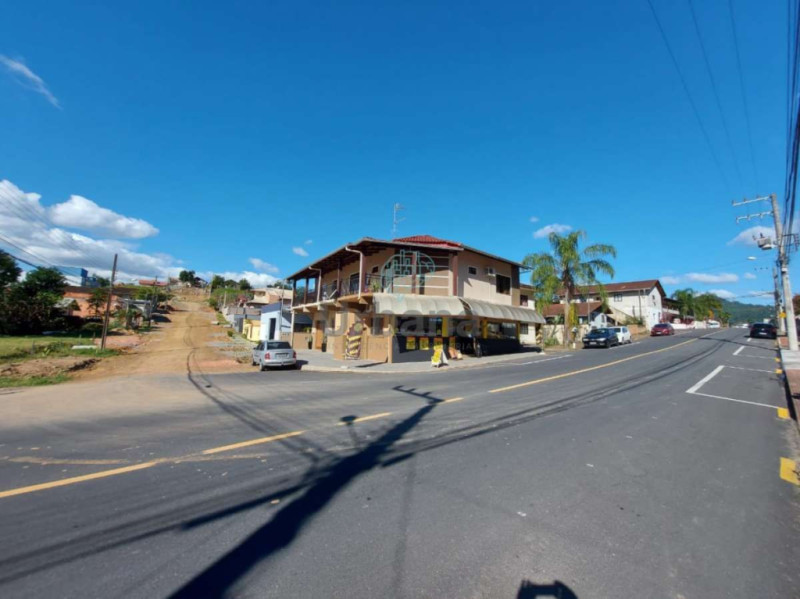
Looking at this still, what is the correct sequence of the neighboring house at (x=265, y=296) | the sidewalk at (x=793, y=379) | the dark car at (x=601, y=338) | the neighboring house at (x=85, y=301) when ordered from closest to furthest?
the sidewalk at (x=793, y=379), the dark car at (x=601, y=338), the neighboring house at (x=85, y=301), the neighboring house at (x=265, y=296)

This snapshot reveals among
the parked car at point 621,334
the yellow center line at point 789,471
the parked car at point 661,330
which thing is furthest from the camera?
the parked car at point 661,330

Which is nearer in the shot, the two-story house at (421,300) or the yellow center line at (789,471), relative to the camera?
the yellow center line at (789,471)

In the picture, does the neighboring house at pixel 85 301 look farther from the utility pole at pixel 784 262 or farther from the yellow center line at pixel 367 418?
the utility pole at pixel 784 262

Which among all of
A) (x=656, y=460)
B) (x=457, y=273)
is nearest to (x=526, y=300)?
(x=457, y=273)

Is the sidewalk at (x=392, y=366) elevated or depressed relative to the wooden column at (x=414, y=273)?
depressed

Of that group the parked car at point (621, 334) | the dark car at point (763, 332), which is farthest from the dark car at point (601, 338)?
the dark car at point (763, 332)

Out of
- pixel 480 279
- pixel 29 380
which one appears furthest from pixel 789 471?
pixel 29 380

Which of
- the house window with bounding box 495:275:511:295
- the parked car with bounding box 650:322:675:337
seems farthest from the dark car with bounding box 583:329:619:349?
the parked car with bounding box 650:322:675:337

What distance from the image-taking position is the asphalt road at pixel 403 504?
269cm

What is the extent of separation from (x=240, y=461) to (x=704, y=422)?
8609 mm

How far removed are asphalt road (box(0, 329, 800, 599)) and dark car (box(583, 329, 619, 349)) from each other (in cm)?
2166

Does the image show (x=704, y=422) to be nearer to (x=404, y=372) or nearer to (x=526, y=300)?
(x=404, y=372)

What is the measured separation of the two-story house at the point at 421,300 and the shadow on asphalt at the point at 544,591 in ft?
52.4

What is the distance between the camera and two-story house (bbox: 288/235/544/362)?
20.6 meters
